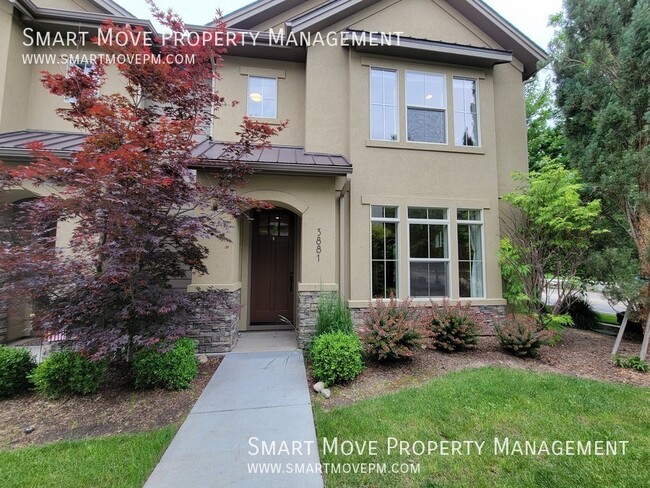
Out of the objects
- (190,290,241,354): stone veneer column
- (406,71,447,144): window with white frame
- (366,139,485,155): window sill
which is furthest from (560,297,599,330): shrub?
(190,290,241,354): stone veneer column

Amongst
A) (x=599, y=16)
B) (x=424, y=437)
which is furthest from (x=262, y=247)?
(x=599, y=16)

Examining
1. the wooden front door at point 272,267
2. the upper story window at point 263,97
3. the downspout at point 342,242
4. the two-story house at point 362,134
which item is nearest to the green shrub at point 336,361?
the two-story house at point 362,134

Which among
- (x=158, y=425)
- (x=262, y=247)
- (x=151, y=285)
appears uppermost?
(x=262, y=247)

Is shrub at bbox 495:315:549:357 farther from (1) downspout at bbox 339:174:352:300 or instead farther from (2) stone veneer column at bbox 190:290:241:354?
(2) stone veneer column at bbox 190:290:241:354

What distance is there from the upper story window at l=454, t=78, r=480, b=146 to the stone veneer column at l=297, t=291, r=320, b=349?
17.5ft

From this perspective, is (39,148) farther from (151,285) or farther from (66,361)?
(66,361)

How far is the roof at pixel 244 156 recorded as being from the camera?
18.6ft

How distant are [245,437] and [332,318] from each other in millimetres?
2693

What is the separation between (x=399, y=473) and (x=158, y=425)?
9.50 ft

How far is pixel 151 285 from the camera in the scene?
441 centimetres

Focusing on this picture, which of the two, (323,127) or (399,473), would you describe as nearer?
(399,473)

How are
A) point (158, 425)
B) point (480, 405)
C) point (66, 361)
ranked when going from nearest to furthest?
point (158, 425) → point (480, 405) → point (66, 361)

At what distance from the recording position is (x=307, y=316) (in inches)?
243

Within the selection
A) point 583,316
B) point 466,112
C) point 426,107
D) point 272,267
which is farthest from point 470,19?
point 583,316
